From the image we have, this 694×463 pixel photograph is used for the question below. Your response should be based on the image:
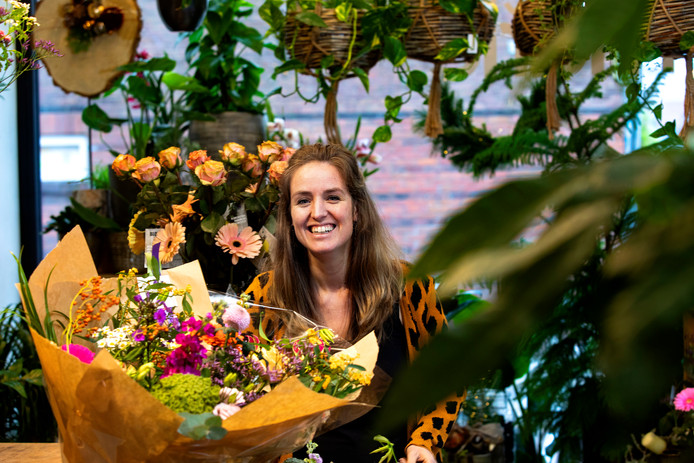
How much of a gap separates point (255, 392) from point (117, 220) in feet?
6.63

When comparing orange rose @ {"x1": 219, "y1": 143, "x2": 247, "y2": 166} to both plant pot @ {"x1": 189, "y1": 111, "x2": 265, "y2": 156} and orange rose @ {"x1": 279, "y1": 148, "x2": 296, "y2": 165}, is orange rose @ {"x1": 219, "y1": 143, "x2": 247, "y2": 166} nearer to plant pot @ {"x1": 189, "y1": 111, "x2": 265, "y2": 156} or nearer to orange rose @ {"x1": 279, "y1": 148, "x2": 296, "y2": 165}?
orange rose @ {"x1": 279, "y1": 148, "x2": 296, "y2": 165}

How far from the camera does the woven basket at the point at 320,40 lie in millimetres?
2291

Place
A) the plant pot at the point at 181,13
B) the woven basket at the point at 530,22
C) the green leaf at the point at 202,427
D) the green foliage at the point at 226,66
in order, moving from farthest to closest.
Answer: the green foliage at the point at 226,66 < the plant pot at the point at 181,13 < the woven basket at the point at 530,22 < the green leaf at the point at 202,427

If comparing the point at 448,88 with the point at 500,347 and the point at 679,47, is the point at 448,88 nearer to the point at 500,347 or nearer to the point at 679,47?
the point at 679,47

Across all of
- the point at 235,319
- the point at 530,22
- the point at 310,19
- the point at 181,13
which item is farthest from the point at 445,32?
the point at 235,319

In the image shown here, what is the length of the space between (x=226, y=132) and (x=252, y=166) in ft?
2.19

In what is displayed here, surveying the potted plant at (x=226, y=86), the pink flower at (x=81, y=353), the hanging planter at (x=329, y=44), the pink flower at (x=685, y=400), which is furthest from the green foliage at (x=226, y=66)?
the pink flower at (x=81, y=353)

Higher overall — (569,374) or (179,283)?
(179,283)

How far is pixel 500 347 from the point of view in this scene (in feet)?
0.40

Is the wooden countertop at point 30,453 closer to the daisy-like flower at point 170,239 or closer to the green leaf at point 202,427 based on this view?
the daisy-like flower at point 170,239

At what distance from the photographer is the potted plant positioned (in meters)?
2.62

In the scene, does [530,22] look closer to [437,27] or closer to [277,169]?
[437,27]

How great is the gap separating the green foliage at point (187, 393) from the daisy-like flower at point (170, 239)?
910 mm

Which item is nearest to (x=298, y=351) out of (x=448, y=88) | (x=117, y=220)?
(x=117, y=220)
